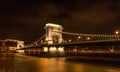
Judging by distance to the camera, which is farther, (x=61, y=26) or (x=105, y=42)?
(x=61, y=26)

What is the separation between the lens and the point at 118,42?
36969 millimetres

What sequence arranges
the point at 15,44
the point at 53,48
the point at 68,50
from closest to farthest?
the point at 53,48, the point at 68,50, the point at 15,44

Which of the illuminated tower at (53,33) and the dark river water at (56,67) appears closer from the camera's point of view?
the dark river water at (56,67)

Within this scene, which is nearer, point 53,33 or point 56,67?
point 56,67

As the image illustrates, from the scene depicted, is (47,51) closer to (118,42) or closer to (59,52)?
(59,52)

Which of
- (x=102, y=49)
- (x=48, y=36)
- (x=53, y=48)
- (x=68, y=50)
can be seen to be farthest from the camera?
(x=68, y=50)

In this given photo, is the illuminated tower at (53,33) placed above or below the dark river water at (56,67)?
above

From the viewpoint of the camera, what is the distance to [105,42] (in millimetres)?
39312

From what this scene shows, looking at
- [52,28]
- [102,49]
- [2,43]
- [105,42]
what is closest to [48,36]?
[52,28]

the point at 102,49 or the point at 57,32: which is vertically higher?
the point at 57,32

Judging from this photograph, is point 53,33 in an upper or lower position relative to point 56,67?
upper

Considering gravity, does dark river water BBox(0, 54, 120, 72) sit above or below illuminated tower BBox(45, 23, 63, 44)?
below

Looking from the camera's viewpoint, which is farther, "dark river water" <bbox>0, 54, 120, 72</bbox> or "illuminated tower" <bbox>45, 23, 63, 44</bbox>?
"illuminated tower" <bbox>45, 23, 63, 44</bbox>

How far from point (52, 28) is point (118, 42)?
40.2 metres
